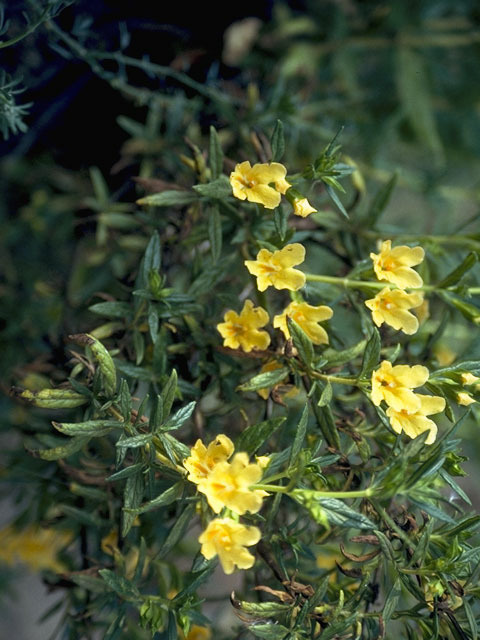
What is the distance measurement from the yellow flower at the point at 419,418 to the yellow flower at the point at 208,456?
0.17m

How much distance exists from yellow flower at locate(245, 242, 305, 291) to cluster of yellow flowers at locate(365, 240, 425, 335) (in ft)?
0.28

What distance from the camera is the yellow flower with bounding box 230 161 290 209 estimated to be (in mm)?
697

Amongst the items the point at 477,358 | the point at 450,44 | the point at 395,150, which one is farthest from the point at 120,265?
the point at 450,44

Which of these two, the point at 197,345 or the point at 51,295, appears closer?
the point at 197,345

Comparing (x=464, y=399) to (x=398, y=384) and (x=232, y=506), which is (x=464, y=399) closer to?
(x=398, y=384)

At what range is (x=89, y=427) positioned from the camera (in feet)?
2.17

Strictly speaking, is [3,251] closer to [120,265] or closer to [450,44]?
[120,265]

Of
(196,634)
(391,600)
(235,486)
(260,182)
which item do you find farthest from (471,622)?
(260,182)

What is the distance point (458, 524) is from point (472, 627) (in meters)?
0.10

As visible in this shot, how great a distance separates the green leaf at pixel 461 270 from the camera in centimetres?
77

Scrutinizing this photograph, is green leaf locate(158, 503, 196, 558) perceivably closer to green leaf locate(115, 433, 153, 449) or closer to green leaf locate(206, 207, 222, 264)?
green leaf locate(115, 433, 153, 449)

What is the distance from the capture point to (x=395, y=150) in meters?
1.56

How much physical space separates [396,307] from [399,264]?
0.05m

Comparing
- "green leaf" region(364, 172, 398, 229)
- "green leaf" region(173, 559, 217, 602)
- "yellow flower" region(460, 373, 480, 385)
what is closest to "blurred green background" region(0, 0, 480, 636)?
"green leaf" region(364, 172, 398, 229)
